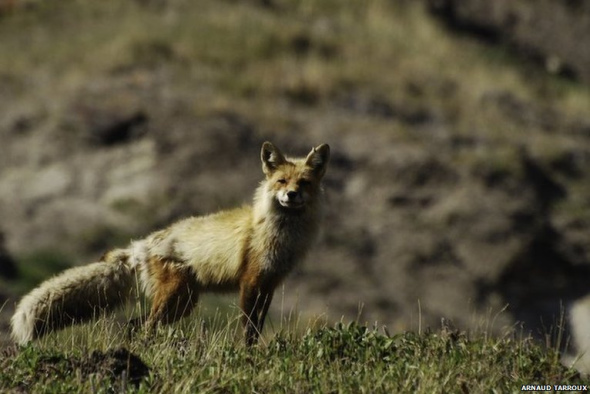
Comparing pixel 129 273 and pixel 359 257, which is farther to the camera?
pixel 359 257

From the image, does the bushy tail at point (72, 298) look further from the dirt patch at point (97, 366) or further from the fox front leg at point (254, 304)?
the dirt patch at point (97, 366)

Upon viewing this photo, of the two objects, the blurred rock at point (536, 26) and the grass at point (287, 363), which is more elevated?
the blurred rock at point (536, 26)

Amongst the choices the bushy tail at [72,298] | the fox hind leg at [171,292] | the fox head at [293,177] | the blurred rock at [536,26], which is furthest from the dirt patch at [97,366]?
the blurred rock at [536,26]

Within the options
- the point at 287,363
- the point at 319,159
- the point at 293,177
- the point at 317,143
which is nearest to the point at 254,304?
the point at 293,177

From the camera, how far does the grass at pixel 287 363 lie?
7.16 meters

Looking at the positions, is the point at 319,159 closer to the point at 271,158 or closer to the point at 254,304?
the point at 271,158

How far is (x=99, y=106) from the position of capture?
2798 cm

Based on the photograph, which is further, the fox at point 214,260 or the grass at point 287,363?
the fox at point 214,260

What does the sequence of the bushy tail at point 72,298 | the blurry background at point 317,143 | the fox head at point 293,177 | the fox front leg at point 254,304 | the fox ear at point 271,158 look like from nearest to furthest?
the bushy tail at point 72,298
the fox front leg at point 254,304
the fox head at point 293,177
the fox ear at point 271,158
the blurry background at point 317,143

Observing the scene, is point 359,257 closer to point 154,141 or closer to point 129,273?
point 154,141

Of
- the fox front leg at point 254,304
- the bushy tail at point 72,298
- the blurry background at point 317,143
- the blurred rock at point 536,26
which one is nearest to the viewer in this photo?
the bushy tail at point 72,298

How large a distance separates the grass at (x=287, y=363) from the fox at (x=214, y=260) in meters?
→ 1.12

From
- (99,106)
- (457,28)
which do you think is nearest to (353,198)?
(99,106)

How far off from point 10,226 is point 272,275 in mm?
15601
